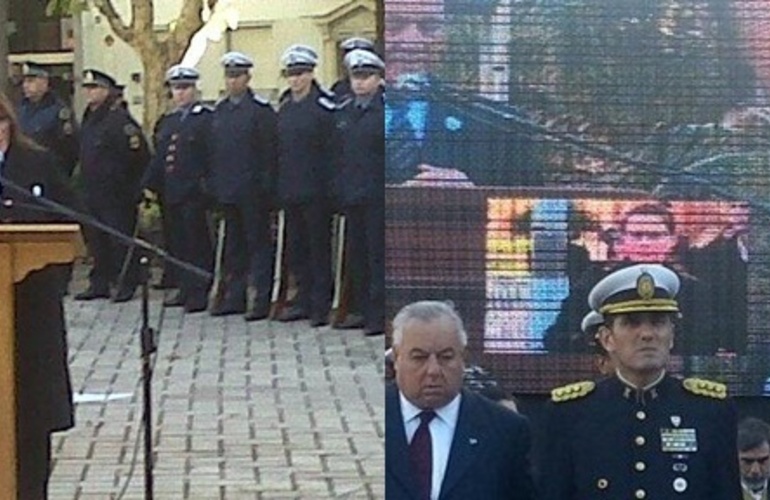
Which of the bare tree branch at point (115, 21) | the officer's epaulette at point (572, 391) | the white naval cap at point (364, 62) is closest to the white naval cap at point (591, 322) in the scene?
the officer's epaulette at point (572, 391)

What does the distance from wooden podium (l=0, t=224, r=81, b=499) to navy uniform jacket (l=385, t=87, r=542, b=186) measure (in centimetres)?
145

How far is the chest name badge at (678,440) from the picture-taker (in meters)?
4.86

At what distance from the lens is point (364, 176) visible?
1299cm

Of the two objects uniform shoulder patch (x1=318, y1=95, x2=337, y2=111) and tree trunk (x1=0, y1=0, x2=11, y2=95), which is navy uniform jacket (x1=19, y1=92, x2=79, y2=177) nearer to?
uniform shoulder patch (x1=318, y1=95, x2=337, y2=111)

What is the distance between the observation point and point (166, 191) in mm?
15023

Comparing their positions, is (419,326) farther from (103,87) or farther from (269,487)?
(103,87)

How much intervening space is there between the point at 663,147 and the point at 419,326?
2.32 ft

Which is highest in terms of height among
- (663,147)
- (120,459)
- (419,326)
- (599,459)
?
(663,147)

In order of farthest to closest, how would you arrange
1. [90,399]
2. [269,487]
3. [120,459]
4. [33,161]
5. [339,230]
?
[339,230] < [90,399] < [120,459] < [269,487] < [33,161]

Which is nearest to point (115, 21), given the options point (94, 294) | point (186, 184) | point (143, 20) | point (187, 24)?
point (143, 20)

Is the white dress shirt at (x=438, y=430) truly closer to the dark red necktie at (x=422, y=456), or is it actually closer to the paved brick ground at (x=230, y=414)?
the dark red necktie at (x=422, y=456)

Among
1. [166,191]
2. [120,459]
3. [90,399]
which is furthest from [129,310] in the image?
[120,459]

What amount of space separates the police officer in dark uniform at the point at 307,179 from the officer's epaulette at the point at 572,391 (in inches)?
343

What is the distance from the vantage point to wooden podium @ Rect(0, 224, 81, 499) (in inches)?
230
